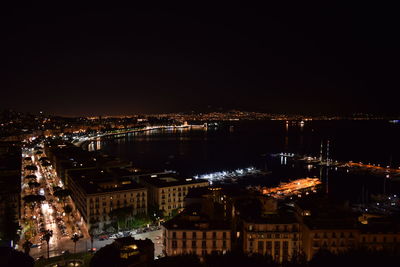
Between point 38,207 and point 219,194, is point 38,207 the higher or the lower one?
the lower one

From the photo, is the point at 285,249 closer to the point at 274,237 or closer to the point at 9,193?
the point at 274,237

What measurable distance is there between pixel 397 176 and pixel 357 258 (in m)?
38.6

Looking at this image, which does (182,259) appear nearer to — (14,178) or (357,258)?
(357,258)

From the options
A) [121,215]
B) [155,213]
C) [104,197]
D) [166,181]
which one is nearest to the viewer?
[121,215]

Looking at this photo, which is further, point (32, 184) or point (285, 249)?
point (32, 184)

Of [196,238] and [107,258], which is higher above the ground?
[107,258]

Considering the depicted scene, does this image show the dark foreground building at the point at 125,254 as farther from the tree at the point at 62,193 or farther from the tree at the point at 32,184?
the tree at the point at 32,184

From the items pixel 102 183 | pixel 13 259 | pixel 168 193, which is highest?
pixel 13 259

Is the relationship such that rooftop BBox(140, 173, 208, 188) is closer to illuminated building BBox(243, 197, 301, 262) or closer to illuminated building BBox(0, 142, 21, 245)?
illuminated building BBox(0, 142, 21, 245)

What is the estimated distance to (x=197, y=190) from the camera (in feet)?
80.6

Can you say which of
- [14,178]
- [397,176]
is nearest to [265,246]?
[14,178]

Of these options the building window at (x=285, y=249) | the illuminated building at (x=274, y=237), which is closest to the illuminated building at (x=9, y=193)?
the illuminated building at (x=274, y=237)

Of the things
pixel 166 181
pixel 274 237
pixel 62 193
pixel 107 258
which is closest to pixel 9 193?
pixel 62 193

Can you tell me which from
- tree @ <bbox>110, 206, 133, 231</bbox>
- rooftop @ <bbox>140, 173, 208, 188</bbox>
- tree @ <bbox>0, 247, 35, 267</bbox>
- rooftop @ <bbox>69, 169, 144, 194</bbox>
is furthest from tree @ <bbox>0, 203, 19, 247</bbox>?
rooftop @ <bbox>140, 173, 208, 188</bbox>
